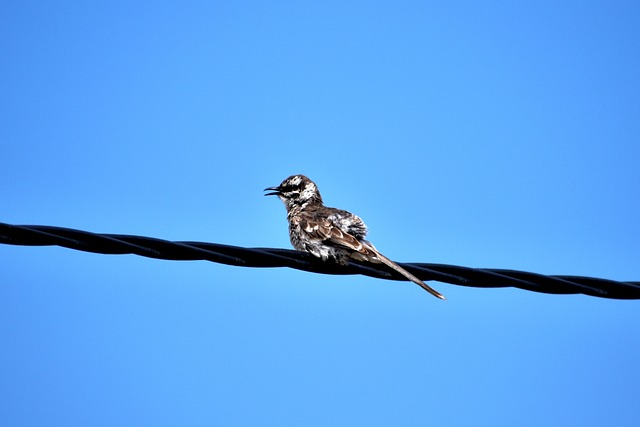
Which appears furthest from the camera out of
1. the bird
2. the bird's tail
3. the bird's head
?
the bird's head

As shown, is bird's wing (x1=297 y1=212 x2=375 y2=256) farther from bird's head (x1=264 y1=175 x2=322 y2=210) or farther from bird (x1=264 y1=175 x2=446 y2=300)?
bird's head (x1=264 y1=175 x2=322 y2=210)

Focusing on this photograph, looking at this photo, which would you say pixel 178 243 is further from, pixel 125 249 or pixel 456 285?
pixel 456 285

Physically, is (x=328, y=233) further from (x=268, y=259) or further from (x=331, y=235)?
(x=268, y=259)

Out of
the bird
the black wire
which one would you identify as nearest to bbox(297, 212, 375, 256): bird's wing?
the bird

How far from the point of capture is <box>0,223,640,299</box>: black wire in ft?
16.9

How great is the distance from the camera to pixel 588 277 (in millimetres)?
5961

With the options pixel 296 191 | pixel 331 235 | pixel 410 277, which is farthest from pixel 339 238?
pixel 296 191

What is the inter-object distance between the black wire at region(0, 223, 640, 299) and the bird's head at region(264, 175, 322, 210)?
4384 mm

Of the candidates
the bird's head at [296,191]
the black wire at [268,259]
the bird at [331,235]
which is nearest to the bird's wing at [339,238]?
the bird at [331,235]

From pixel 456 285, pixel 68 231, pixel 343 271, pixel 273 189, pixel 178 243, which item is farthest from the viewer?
pixel 273 189

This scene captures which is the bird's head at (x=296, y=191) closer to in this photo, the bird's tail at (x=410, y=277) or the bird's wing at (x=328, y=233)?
the bird's wing at (x=328, y=233)

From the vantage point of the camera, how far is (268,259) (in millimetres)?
5965

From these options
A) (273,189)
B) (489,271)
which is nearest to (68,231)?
(489,271)

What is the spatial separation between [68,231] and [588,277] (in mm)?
3262
